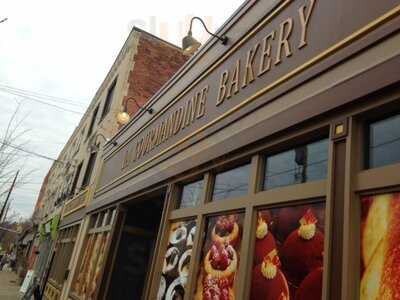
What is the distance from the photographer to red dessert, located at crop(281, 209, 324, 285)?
8.64 feet

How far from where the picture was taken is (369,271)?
86.5 inches

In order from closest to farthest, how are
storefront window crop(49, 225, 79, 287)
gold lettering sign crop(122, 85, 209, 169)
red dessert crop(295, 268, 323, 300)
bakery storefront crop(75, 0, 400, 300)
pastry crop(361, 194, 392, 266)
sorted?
1. pastry crop(361, 194, 392, 266)
2. bakery storefront crop(75, 0, 400, 300)
3. red dessert crop(295, 268, 323, 300)
4. gold lettering sign crop(122, 85, 209, 169)
5. storefront window crop(49, 225, 79, 287)

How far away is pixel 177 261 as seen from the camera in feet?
15.4

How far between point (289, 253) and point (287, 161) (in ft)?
2.49

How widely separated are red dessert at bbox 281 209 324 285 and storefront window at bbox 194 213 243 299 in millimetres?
666

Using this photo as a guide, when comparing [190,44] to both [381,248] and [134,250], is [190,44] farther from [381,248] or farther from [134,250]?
[381,248]

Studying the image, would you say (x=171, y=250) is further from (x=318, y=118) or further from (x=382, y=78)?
(x=382, y=78)

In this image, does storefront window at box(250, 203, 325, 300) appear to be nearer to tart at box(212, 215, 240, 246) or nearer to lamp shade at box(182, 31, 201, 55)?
tart at box(212, 215, 240, 246)

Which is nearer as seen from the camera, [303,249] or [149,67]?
[303,249]

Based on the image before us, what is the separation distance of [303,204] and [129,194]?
16.3ft

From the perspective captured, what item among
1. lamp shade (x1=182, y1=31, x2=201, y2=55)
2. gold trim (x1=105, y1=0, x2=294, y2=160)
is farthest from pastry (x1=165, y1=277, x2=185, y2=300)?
lamp shade (x1=182, y1=31, x2=201, y2=55)

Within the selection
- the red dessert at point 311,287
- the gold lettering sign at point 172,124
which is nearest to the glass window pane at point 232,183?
the gold lettering sign at point 172,124

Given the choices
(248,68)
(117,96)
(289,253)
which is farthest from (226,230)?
(117,96)

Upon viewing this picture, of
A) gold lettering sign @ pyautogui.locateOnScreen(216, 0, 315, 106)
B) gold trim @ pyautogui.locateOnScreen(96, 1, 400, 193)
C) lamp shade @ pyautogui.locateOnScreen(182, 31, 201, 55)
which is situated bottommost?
gold trim @ pyautogui.locateOnScreen(96, 1, 400, 193)
